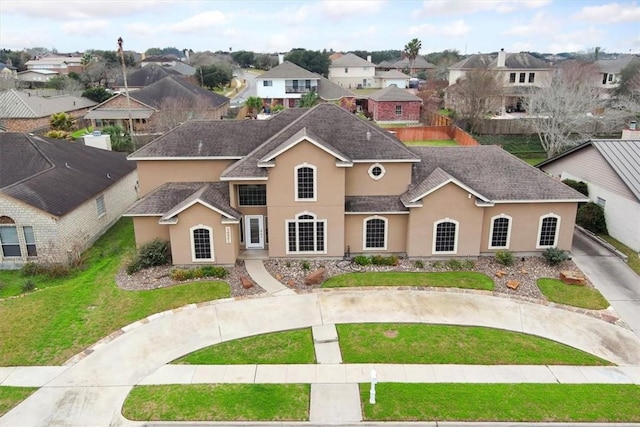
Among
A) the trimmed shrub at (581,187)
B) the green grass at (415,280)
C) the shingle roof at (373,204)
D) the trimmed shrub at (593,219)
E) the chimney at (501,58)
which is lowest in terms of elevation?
the green grass at (415,280)

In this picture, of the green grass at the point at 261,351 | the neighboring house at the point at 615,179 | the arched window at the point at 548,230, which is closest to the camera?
the green grass at the point at 261,351

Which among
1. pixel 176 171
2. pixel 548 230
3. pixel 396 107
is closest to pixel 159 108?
pixel 396 107

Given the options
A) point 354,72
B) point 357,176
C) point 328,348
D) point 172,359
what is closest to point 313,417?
point 328,348

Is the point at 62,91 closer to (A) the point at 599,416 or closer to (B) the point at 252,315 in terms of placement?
(B) the point at 252,315

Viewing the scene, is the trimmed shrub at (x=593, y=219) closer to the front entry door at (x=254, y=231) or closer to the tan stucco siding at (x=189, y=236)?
the front entry door at (x=254, y=231)

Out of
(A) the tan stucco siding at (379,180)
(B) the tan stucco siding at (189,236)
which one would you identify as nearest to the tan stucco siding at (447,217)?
(A) the tan stucco siding at (379,180)

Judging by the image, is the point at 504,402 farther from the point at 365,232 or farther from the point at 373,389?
the point at 365,232
